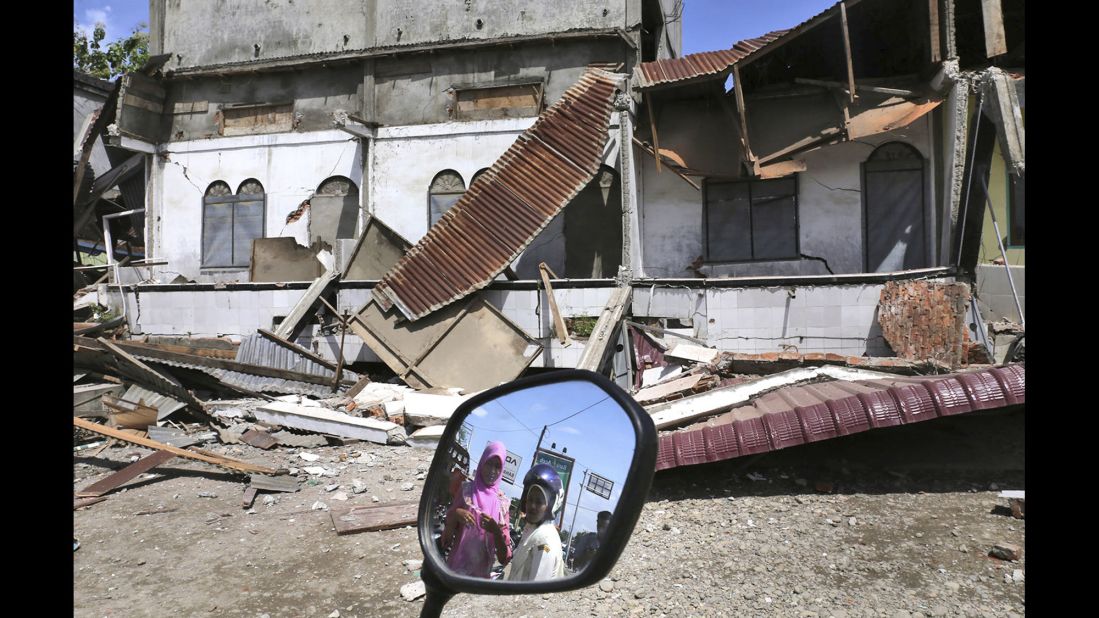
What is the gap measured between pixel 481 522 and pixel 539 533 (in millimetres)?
146

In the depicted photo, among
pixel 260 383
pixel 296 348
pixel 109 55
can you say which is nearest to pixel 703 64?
pixel 296 348

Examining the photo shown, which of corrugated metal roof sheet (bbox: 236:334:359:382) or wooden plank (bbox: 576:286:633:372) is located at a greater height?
wooden plank (bbox: 576:286:633:372)

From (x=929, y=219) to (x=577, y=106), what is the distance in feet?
21.9

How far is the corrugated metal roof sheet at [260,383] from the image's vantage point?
884 cm

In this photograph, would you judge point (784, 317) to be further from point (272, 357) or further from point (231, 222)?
point (231, 222)

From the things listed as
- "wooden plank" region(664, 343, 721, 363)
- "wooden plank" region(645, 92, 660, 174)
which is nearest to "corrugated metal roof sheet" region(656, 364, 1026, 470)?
"wooden plank" region(664, 343, 721, 363)

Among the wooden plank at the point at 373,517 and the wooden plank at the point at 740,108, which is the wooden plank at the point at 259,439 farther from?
the wooden plank at the point at 740,108

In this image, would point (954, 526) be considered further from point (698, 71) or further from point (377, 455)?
point (698, 71)

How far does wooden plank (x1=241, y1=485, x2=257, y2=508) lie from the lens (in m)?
4.84

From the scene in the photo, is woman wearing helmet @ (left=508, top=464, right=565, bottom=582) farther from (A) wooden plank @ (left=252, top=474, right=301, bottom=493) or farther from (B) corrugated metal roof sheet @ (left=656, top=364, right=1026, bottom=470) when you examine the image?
(A) wooden plank @ (left=252, top=474, right=301, bottom=493)

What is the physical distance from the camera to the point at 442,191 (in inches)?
552

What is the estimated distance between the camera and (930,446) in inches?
189

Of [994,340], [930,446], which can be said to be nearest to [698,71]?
[994,340]

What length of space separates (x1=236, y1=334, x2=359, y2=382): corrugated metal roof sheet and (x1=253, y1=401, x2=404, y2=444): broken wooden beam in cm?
228
